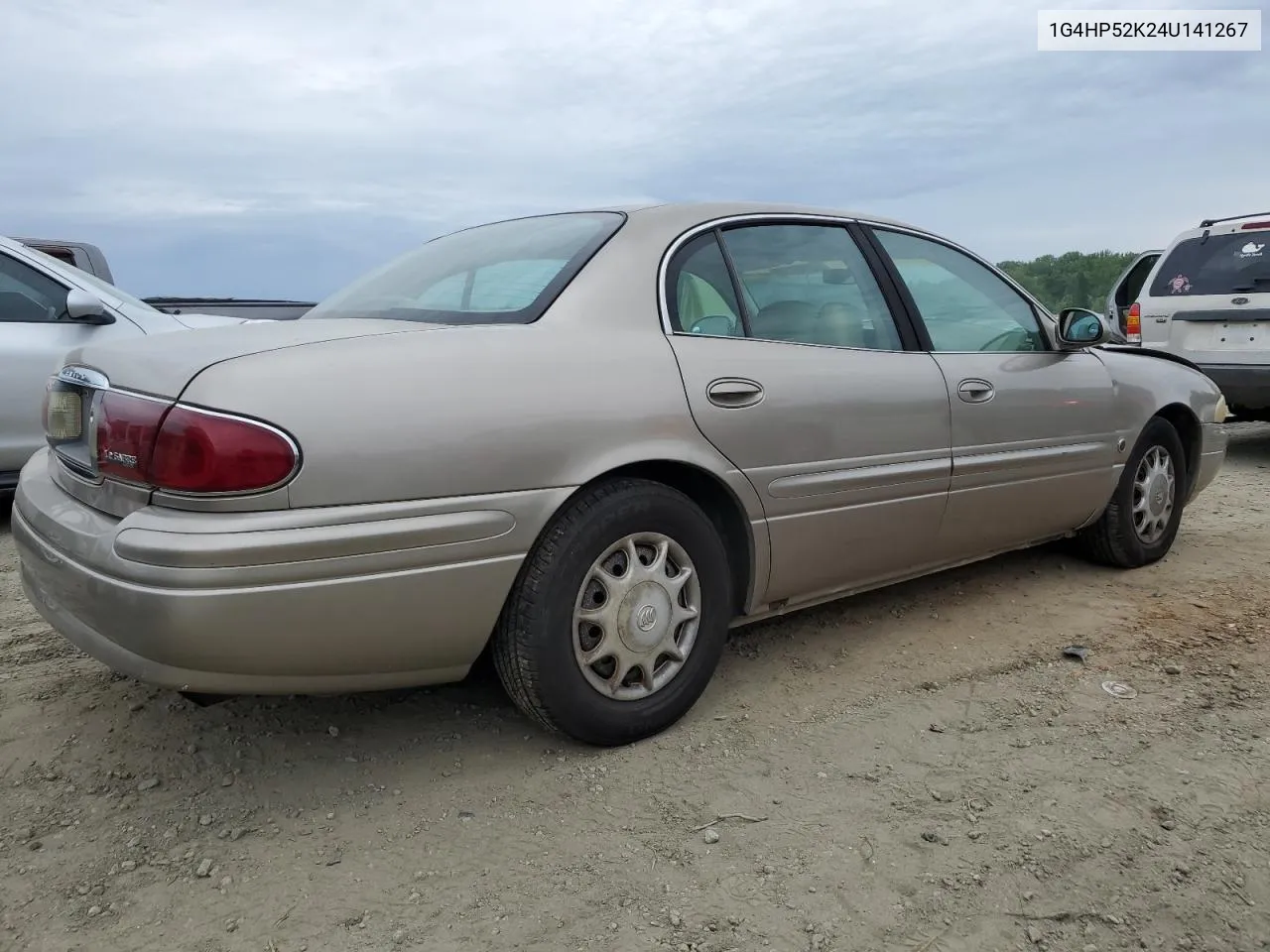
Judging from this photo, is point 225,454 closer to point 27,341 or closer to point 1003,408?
point 1003,408

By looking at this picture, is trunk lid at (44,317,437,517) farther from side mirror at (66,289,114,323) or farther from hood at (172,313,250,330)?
hood at (172,313,250,330)

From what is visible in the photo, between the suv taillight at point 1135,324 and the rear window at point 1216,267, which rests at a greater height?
the rear window at point 1216,267

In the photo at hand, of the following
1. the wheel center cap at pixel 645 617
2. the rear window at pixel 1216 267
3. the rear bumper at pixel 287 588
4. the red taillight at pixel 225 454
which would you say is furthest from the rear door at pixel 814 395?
the rear window at pixel 1216 267

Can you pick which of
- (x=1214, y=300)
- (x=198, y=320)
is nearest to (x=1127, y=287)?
(x=1214, y=300)

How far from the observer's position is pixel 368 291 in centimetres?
305

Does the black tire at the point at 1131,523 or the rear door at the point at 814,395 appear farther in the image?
the black tire at the point at 1131,523

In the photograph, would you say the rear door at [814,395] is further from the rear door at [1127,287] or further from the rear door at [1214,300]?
the rear door at [1127,287]

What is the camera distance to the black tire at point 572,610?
2.34 metres

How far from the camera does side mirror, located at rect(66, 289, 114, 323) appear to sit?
5.01 metres

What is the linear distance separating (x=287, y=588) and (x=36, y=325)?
13.1ft

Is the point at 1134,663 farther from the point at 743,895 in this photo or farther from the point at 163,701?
the point at 163,701

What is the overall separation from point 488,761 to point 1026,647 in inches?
73.8

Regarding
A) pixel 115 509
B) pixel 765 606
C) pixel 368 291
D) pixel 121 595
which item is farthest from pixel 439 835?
pixel 368 291

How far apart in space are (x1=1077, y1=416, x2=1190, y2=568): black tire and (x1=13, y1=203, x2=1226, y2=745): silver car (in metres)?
0.68
